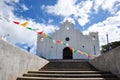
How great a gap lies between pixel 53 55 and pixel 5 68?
18312mm

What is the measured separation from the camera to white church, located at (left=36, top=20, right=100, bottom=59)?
2198 centimetres

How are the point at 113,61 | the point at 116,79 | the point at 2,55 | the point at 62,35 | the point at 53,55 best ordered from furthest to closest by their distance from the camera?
the point at 62,35 < the point at 53,55 < the point at 113,61 < the point at 116,79 < the point at 2,55

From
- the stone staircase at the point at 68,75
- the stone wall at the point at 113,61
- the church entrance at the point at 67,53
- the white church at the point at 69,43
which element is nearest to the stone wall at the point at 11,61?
the stone staircase at the point at 68,75

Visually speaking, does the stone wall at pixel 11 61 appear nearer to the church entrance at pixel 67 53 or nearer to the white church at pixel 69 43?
the white church at pixel 69 43

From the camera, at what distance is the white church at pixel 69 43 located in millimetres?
21984

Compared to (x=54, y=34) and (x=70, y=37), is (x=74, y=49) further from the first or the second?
(x=54, y=34)

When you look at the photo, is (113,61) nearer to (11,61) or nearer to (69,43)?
(11,61)

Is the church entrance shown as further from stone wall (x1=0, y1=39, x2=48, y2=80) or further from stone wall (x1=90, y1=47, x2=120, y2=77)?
stone wall (x1=0, y1=39, x2=48, y2=80)

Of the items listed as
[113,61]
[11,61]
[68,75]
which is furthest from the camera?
[113,61]

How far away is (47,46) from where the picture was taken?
22.5m

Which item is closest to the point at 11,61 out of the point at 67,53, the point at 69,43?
the point at 67,53

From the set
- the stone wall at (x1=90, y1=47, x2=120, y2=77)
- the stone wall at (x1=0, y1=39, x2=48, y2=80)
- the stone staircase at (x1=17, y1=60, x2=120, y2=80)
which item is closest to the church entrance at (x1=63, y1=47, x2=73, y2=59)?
the stone wall at (x1=90, y1=47, x2=120, y2=77)

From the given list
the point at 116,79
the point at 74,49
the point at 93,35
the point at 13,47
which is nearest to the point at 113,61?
the point at 116,79

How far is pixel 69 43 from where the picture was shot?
22.8m
